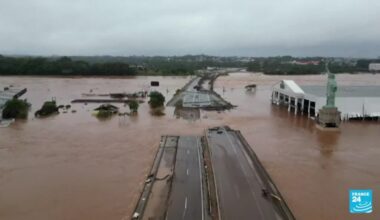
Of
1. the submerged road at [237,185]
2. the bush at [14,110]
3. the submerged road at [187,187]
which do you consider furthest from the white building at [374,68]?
the submerged road at [187,187]

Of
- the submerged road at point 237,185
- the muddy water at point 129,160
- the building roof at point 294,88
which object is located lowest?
the muddy water at point 129,160

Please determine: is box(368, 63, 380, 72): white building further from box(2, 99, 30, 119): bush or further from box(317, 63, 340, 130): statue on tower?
box(2, 99, 30, 119): bush

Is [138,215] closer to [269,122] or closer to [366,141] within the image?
[366,141]

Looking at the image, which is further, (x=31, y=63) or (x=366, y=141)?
(x=31, y=63)

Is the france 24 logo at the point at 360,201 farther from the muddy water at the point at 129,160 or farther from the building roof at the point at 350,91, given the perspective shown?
the building roof at the point at 350,91

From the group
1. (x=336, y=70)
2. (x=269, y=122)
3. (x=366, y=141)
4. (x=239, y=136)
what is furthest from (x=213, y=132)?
(x=336, y=70)

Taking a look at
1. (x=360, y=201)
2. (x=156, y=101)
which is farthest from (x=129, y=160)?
(x=156, y=101)
